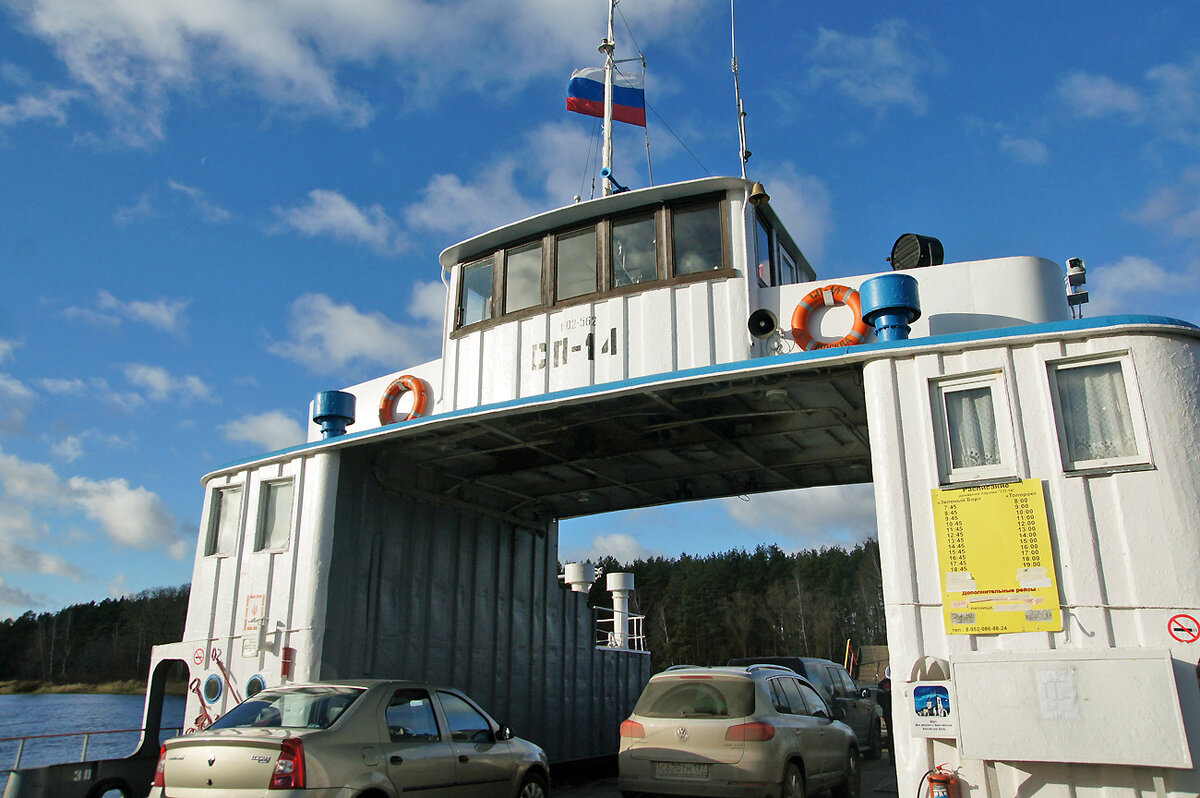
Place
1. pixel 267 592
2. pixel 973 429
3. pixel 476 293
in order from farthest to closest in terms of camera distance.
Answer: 1. pixel 476 293
2. pixel 267 592
3. pixel 973 429

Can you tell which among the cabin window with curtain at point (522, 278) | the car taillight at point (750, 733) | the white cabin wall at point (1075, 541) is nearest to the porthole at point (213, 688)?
the cabin window with curtain at point (522, 278)

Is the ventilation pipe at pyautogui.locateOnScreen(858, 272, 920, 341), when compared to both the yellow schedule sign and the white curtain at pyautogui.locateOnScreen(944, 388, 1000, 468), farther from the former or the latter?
the yellow schedule sign

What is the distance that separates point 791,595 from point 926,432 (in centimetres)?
6494

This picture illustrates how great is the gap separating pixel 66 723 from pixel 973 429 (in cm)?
6000

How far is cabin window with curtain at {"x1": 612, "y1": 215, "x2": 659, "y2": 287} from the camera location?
10.0m

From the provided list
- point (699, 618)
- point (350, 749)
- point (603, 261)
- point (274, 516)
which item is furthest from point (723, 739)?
point (699, 618)

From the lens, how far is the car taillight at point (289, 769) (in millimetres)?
5422

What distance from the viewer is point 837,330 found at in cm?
876

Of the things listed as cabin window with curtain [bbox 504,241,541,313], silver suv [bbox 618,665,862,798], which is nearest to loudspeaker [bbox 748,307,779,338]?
cabin window with curtain [bbox 504,241,541,313]

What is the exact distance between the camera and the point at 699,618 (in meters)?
67.7

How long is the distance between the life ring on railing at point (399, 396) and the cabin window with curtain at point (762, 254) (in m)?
4.63

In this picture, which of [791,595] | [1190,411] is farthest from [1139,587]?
[791,595]

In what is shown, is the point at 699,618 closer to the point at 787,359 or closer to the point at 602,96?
the point at 602,96

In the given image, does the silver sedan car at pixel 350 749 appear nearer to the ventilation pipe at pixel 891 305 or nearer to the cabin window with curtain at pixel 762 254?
the ventilation pipe at pixel 891 305
